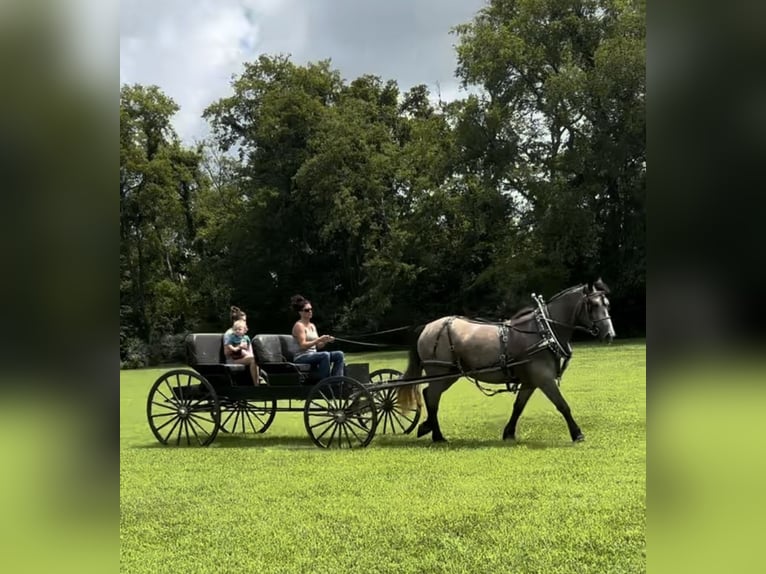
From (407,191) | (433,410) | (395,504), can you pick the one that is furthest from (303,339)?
(407,191)

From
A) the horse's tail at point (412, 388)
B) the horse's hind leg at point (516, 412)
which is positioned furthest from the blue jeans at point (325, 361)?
the horse's hind leg at point (516, 412)

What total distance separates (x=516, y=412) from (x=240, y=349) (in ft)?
11.3

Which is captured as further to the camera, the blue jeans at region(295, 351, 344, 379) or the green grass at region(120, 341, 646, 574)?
the blue jeans at region(295, 351, 344, 379)

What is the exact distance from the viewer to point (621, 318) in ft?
73.4

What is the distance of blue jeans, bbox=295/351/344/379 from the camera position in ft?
25.6

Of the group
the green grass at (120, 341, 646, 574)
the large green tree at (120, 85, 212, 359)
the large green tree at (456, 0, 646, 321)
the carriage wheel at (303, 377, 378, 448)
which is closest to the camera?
the green grass at (120, 341, 646, 574)

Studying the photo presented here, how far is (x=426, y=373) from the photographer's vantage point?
8.08m

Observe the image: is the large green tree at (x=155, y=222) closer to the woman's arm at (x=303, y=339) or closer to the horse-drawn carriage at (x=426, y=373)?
the horse-drawn carriage at (x=426, y=373)

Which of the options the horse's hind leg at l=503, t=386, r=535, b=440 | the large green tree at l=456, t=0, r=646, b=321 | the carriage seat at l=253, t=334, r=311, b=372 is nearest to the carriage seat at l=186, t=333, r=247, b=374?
the carriage seat at l=253, t=334, r=311, b=372

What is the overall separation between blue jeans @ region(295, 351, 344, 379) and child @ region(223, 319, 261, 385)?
58 cm

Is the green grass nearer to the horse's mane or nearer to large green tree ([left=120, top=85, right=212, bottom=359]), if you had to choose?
the horse's mane
